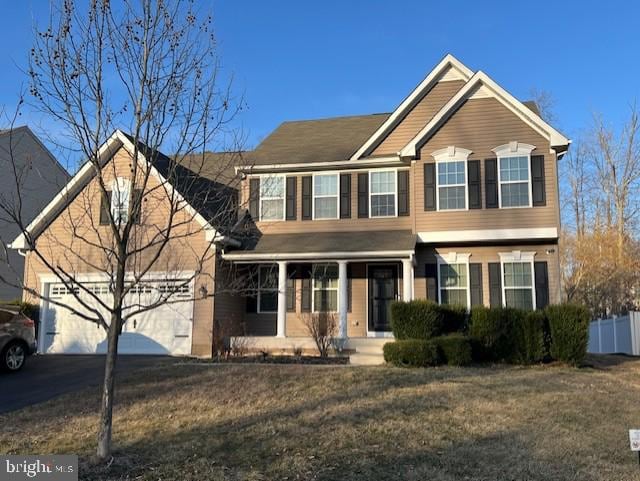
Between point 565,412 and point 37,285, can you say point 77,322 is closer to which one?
point 37,285

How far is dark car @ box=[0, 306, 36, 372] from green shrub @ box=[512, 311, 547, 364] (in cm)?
1135

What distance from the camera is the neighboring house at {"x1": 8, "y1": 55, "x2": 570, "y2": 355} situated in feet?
53.5

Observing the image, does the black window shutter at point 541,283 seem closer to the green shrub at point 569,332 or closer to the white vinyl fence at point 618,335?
the green shrub at point 569,332

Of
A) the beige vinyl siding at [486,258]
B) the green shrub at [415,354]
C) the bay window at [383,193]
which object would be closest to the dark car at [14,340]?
the green shrub at [415,354]

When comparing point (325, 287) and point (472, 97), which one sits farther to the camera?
point (325, 287)

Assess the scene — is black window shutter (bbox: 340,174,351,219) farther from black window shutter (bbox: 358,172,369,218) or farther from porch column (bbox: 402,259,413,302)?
porch column (bbox: 402,259,413,302)

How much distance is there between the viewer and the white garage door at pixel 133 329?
16594 millimetres

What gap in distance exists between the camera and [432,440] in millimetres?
7145

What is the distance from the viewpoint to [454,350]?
520 inches

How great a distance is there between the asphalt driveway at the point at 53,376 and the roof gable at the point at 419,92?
28.4ft

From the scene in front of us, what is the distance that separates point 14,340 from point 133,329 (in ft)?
12.7

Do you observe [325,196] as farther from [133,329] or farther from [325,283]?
[133,329]

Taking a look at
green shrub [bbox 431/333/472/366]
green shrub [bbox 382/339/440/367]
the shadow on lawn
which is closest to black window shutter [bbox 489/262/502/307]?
green shrub [bbox 431/333/472/366]

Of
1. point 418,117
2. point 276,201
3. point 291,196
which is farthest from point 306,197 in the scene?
point 418,117
